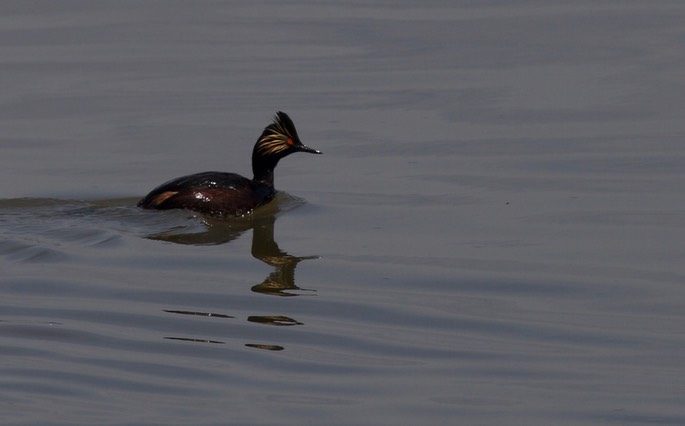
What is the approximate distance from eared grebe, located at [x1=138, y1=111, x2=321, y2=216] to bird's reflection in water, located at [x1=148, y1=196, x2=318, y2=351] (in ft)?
0.41

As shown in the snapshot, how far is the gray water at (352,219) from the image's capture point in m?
7.87

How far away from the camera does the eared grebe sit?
1244 cm

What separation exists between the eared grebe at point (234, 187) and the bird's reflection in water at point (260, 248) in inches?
4.9

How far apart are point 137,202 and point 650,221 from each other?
4.16 metres

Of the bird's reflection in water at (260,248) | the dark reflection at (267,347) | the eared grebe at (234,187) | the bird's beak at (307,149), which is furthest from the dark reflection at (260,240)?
the dark reflection at (267,347)

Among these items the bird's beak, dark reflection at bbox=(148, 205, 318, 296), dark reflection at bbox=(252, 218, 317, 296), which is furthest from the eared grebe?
dark reflection at bbox=(252, 218, 317, 296)

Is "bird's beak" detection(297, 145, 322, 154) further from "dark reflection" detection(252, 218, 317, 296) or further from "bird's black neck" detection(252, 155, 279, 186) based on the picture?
"dark reflection" detection(252, 218, 317, 296)

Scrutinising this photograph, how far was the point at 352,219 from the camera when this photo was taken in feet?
39.9

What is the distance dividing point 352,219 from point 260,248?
0.97 metres

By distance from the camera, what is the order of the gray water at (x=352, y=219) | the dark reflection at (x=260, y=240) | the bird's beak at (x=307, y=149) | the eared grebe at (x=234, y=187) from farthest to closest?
the bird's beak at (x=307, y=149)
the eared grebe at (x=234, y=187)
the dark reflection at (x=260, y=240)
the gray water at (x=352, y=219)

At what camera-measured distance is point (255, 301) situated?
381 inches

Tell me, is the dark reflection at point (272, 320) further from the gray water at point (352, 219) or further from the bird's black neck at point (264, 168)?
the bird's black neck at point (264, 168)

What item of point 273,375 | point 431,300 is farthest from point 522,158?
point 273,375

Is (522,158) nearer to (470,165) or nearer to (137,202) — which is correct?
(470,165)
